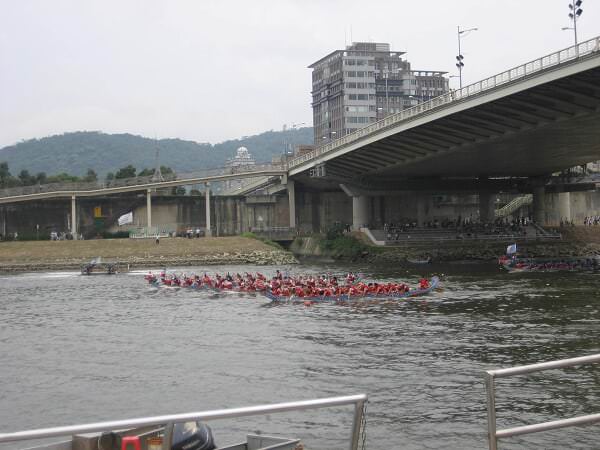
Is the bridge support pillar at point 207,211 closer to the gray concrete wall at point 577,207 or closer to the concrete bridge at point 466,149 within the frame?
the concrete bridge at point 466,149

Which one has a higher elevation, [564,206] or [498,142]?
[498,142]

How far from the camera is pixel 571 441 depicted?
16469 millimetres

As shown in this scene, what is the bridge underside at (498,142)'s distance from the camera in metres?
52.7

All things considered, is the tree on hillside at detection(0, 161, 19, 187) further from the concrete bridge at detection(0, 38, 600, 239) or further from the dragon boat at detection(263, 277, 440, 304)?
the dragon boat at detection(263, 277, 440, 304)

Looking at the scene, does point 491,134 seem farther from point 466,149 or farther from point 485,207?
point 485,207

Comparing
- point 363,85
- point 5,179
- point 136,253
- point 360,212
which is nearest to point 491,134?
point 360,212

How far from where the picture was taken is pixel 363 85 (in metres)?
186

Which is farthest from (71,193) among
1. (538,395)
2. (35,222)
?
(538,395)

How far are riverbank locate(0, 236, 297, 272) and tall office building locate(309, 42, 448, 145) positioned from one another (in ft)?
330

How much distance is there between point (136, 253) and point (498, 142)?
135 ft

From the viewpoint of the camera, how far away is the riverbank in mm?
80750

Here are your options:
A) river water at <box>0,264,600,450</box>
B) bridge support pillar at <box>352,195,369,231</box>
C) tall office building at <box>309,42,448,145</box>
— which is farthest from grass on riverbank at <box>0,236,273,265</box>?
tall office building at <box>309,42,448,145</box>

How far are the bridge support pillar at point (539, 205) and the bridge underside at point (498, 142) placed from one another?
2.43 meters

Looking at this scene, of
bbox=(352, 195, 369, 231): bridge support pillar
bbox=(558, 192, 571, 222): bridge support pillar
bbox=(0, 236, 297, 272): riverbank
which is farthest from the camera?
bbox=(558, 192, 571, 222): bridge support pillar
